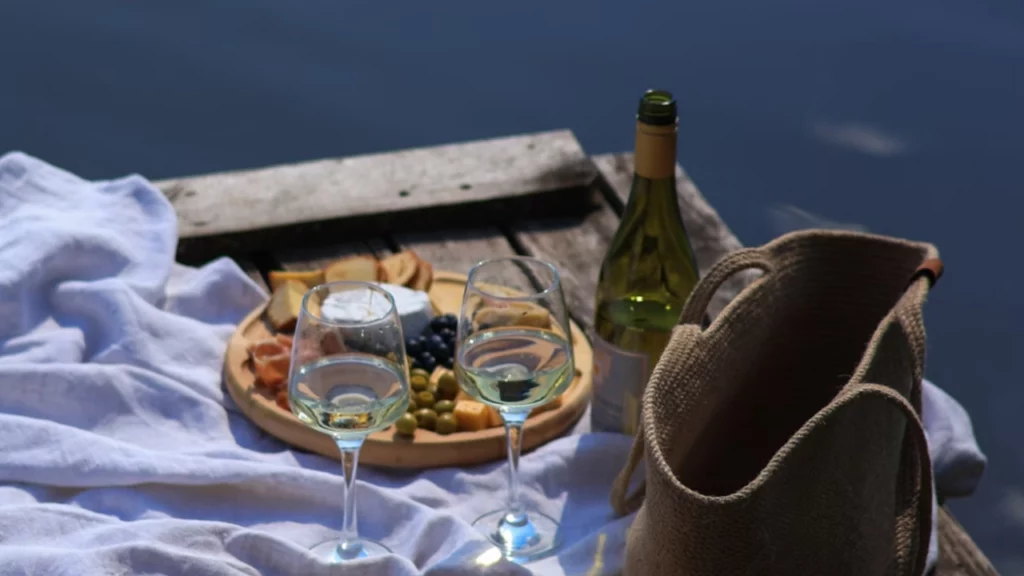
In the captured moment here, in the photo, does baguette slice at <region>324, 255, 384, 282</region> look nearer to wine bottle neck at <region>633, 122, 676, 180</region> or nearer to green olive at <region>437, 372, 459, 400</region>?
green olive at <region>437, 372, 459, 400</region>

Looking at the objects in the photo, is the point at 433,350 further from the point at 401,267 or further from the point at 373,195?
the point at 373,195

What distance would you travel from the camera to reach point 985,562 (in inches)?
45.2

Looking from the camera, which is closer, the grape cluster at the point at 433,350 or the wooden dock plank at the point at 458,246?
the grape cluster at the point at 433,350

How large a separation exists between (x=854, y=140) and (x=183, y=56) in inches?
69.5

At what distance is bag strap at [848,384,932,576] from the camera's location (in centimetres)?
98

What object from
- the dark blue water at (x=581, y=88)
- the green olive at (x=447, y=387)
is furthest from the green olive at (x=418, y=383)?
the dark blue water at (x=581, y=88)

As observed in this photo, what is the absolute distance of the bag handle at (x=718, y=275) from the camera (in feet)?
3.64

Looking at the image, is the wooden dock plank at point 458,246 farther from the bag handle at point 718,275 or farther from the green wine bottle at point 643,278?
the bag handle at point 718,275

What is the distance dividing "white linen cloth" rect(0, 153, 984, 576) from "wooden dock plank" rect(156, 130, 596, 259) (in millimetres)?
108

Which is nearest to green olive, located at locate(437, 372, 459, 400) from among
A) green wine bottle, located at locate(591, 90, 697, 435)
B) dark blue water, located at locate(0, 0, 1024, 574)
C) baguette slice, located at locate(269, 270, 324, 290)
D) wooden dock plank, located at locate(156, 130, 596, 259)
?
green wine bottle, located at locate(591, 90, 697, 435)

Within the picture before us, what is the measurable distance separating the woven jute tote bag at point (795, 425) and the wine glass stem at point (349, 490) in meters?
0.23

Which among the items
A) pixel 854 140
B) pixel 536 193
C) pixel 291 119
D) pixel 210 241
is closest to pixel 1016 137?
pixel 854 140

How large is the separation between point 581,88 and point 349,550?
256 centimetres

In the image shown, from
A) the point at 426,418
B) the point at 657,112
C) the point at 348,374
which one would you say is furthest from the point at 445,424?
the point at 657,112
